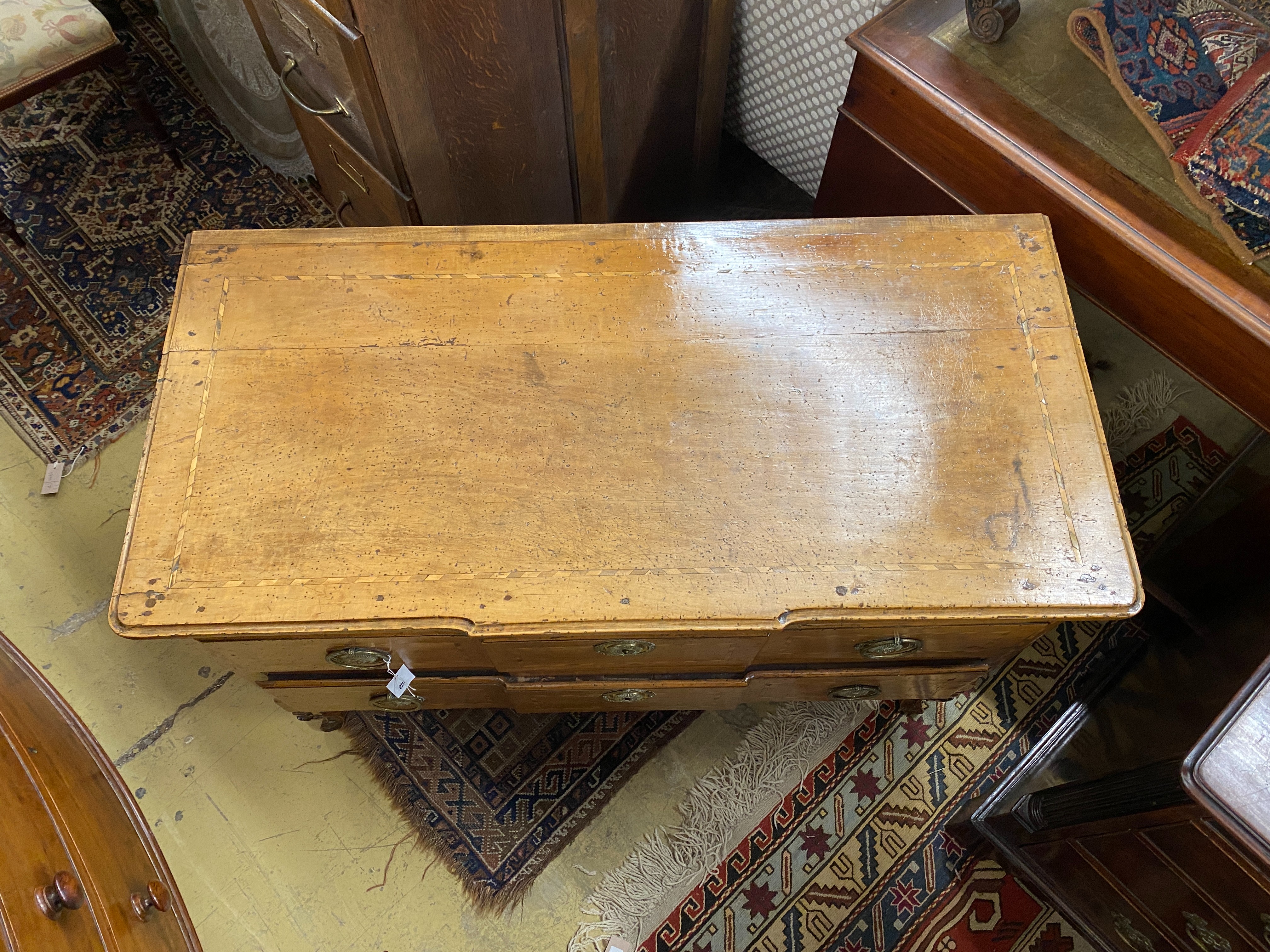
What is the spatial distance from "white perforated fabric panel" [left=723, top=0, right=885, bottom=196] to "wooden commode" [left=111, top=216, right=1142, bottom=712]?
716 millimetres

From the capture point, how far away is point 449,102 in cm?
146

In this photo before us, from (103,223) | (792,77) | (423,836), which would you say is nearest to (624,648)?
(423,836)

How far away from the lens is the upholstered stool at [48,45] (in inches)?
71.4

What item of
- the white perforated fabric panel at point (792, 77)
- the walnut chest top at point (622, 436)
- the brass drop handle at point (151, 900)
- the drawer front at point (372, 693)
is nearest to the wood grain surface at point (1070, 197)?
the walnut chest top at point (622, 436)

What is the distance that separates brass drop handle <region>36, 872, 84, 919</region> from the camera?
2.89 ft

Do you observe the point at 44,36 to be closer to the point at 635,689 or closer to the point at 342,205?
the point at 342,205

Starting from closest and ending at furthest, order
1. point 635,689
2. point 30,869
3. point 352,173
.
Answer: point 30,869 < point 635,689 < point 352,173

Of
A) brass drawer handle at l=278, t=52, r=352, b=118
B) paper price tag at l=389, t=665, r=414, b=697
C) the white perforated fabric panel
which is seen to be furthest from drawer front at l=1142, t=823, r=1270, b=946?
brass drawer handle at l=278, t=52, r=352, b=118

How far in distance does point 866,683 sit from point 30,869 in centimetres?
116

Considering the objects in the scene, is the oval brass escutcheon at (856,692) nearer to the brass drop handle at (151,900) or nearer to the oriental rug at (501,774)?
the oriental rug at (501,774)

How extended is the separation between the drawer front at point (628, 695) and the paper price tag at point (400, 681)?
0.17m

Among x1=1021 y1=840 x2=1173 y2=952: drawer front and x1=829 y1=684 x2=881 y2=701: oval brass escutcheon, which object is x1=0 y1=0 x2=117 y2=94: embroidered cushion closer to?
x1=829 y1=684 x2=881 y2=701: oval brass escutcheon

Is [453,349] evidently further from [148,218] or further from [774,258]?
[148,218]

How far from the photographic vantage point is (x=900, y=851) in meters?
1.67
